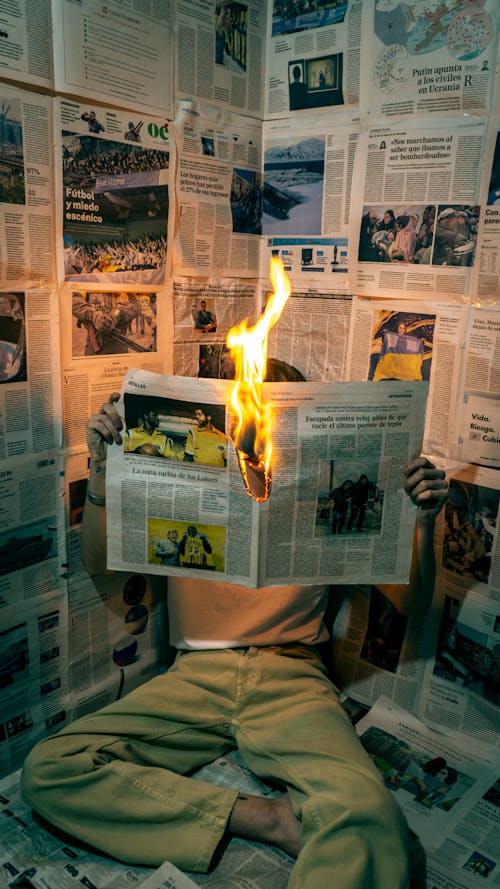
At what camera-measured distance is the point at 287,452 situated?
44.5 inches

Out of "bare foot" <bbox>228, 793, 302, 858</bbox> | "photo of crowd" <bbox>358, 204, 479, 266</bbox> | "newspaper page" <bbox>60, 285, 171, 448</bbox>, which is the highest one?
"photo of crowd" <bbox>358, 204, 479, 266</bbox>

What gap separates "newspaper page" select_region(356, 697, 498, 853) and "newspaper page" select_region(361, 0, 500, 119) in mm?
1261

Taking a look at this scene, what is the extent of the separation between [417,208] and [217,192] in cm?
46

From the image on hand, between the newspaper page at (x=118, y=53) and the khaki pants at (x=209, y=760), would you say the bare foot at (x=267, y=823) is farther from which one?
the newspaper page at (x=118, y=53)

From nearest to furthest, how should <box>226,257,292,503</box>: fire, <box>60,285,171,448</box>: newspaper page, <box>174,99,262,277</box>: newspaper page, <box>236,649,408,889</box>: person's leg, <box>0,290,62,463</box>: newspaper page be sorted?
<box>236,649,408,889</box>: person's leg < <box>226,257,292,503</box>: fire < <box>0,290,62,463</box>: newspaper page < <box>60,285,171,448</box>: newspaper page < <box>174,99,262,277</box>: newspaper page

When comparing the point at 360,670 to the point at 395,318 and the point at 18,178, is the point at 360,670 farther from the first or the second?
the point at 18,178

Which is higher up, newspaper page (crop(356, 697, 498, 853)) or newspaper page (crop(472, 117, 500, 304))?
newspaper page (crop(472, 117, 500, 304))

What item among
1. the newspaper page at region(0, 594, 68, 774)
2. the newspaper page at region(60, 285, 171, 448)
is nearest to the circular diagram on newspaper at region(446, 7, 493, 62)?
the newspaper page at region(60, 285, 171, 448)

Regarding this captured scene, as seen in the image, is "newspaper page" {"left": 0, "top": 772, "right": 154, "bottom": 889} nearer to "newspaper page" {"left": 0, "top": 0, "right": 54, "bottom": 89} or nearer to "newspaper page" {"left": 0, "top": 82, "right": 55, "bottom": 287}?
"newspaper page" {"left": 0, "top": 82, "right": 55, "bottom": 287}

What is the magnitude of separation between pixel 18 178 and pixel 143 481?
57 cm

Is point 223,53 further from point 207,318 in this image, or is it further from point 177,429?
point 177,429

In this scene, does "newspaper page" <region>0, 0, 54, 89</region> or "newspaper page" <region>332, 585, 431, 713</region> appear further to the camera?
"newspaper page" <region>332, 585, 431, 713</region>

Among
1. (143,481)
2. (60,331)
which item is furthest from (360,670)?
(60,331)

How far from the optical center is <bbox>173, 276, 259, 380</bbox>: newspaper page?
1519 millimetres
